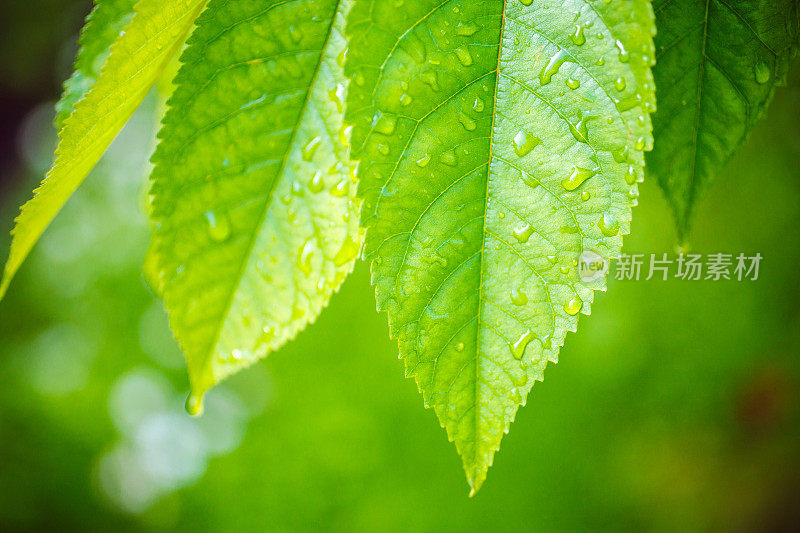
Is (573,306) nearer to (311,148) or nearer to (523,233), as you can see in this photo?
(523,233)

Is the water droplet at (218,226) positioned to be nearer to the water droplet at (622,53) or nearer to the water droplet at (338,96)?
the water droplet at (338,96)

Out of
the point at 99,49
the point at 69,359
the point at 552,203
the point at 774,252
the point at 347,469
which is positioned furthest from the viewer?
the point at 69,359

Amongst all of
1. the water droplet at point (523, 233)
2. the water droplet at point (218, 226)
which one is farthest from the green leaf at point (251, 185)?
the water droplet at point (523, 233)

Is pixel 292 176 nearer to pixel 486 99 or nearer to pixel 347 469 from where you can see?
pixel 486 99

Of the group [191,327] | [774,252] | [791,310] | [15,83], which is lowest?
[791,310]

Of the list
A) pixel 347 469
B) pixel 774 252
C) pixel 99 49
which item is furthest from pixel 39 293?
pixel 774 252

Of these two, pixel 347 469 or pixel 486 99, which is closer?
pixel 486 99
